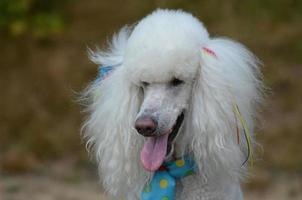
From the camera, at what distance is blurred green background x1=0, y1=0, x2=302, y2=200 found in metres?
6.36

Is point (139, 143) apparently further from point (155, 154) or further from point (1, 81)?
point (1, 81)

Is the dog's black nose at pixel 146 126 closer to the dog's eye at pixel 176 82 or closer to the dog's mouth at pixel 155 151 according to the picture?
the dog's mouth at pixel 155 151

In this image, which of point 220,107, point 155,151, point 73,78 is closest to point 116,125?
point 155,151

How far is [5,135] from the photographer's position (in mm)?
7043

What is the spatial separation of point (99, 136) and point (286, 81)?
3410mm

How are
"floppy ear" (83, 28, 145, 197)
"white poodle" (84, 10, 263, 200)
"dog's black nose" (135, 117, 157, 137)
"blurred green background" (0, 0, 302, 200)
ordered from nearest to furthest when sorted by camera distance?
"dog's black nose" (135, 117, 157, 137) → "white poodle" (84, 10, 263, 200) → "floppy ear" (83, 28, 145, 197) → "blurred green background" (0, 0, 302, 200)

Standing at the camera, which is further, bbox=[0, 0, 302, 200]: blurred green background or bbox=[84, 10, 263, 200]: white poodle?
bbox=[0, 0, 302, 200]: blurred green background

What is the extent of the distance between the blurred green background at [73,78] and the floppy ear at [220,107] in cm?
246

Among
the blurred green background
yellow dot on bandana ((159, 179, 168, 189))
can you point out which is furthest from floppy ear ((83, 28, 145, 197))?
the blurred green background

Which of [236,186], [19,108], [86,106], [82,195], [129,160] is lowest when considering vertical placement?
[236,186]

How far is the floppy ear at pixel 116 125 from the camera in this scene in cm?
371

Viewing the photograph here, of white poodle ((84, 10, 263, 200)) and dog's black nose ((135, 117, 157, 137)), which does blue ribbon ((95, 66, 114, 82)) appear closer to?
white poodle ((84, 10, 263, 200))

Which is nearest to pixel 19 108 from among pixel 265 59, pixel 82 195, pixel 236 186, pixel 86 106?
pixel 82 195

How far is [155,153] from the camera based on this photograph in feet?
11.8
